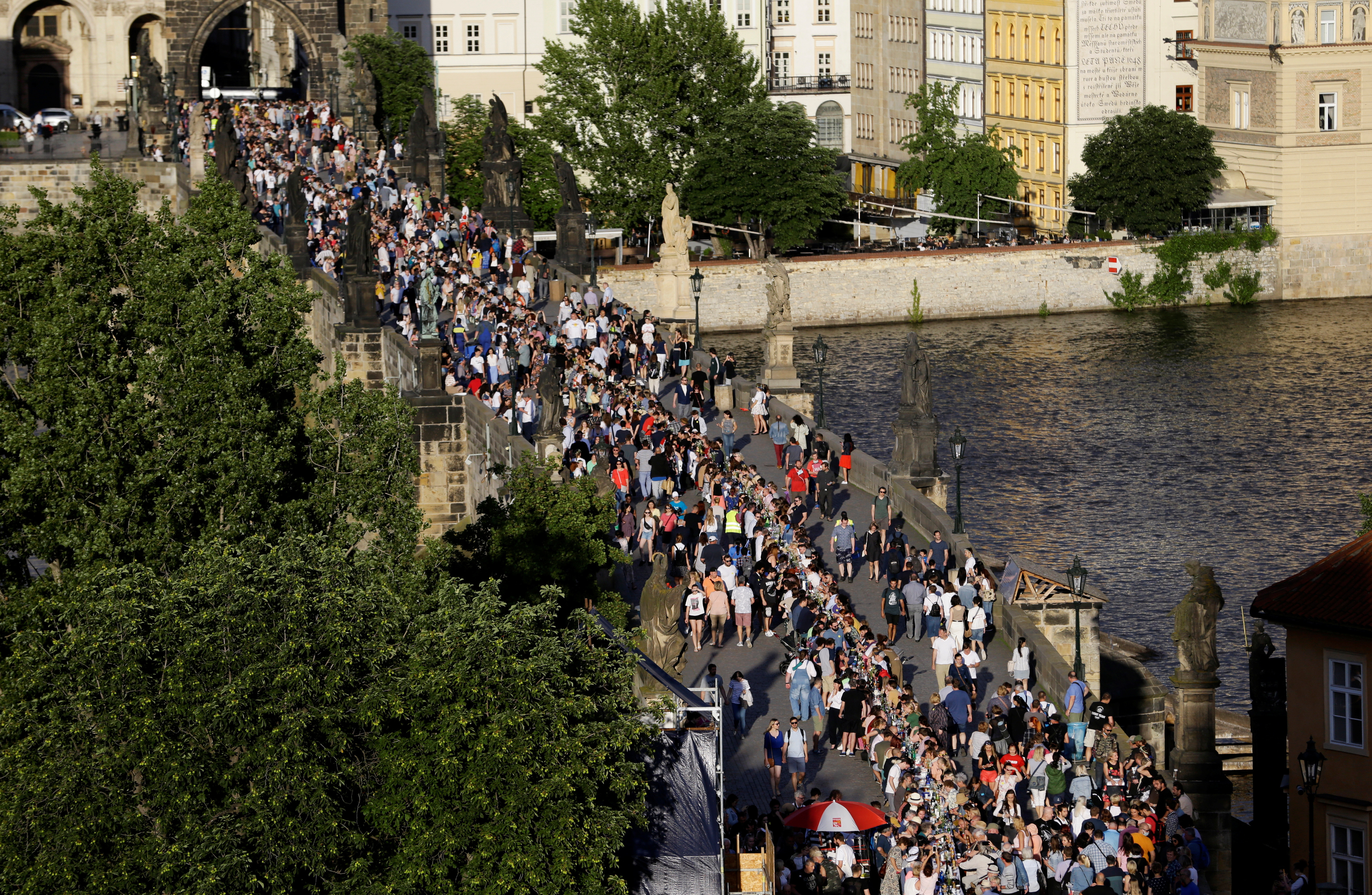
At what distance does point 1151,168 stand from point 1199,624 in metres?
59.8

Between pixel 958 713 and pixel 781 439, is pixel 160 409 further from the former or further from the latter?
pixel 781 439

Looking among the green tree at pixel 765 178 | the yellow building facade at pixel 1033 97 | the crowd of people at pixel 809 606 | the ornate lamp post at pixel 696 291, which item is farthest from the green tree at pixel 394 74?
the crowd of people at pixel 809 606

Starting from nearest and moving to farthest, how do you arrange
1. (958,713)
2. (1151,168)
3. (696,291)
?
(958,713)
(696,291)
(1151,168)

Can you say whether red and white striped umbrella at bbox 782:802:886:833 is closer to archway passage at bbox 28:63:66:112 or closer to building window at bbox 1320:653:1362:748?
building window at bbox 1320:653:1362:748

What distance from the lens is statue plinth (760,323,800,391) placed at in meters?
52.7

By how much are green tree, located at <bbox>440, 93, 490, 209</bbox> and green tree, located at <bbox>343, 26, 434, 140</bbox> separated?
2004mm

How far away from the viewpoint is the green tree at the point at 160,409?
26.3m

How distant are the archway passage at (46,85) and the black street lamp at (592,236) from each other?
65.2ft

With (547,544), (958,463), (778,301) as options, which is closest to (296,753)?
(547,544)

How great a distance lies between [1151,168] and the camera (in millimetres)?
89062

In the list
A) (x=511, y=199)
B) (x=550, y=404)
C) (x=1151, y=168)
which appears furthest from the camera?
(x=1151, y=168)

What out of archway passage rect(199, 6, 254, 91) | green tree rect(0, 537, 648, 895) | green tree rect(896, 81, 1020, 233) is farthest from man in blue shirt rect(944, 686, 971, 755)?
green tree rect(896, 81, 1020, 233)

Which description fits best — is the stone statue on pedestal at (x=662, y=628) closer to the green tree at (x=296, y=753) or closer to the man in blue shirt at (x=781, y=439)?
the green tree at (x=296, y=753)

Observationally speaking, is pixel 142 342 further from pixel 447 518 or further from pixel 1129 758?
pixel 447 518
